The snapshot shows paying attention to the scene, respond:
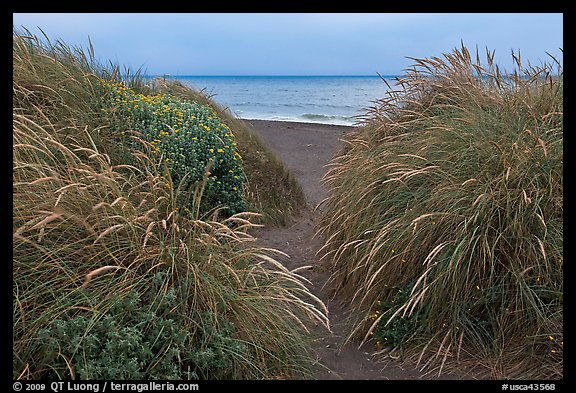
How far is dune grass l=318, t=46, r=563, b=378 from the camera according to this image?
3.88m

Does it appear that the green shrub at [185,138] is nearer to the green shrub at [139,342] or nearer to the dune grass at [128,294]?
the dune grass at [128,294]

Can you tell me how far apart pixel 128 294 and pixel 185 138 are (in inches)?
145

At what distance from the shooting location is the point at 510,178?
4227 millimetres

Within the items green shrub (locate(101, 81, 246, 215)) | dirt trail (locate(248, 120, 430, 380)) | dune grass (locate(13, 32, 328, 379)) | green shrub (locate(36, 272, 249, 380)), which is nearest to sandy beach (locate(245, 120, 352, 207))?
dirt trail (locate(248, 120, 430, 380))

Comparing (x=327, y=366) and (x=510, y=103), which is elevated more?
(x=510, y=103)

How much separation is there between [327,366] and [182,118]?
4.00 metres

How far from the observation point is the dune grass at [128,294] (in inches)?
118

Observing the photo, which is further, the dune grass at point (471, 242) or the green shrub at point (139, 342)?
the dune grass at point (471, 242)

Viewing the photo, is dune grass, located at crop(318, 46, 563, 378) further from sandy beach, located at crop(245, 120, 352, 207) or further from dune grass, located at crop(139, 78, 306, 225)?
sandy beach, located at crop(245, 120, 352, 207)

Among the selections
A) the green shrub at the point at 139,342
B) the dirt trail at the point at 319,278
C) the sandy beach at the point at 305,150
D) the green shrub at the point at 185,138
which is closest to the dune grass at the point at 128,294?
the green shrub at the point at 139,342

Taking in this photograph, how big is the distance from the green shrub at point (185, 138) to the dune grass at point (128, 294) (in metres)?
2.19

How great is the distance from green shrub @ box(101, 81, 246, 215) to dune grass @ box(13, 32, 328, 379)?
2.19m
